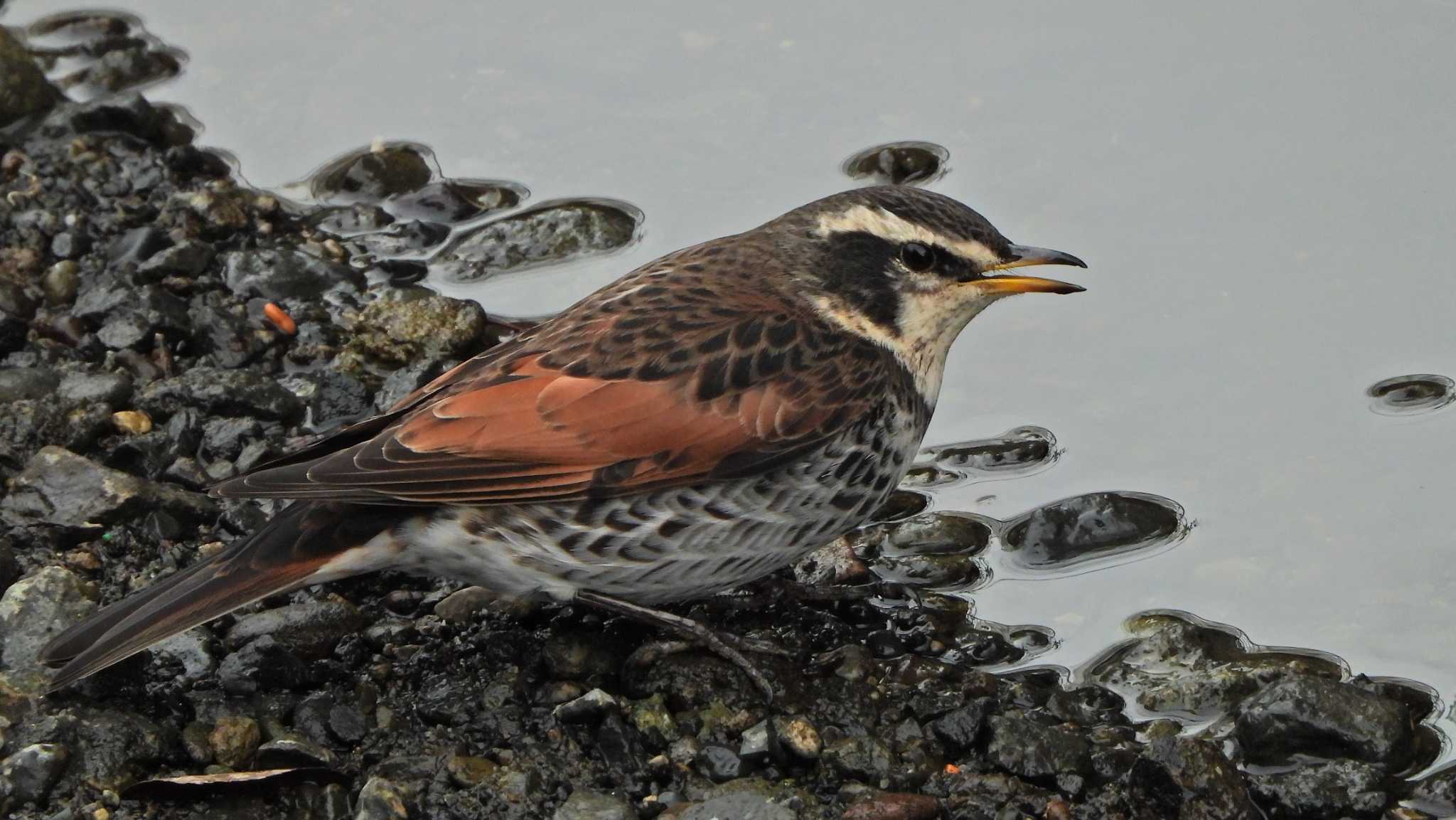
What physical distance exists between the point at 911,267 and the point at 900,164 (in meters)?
2.41

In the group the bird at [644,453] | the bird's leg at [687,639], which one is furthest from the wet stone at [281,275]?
the bird's leg at [687,639]

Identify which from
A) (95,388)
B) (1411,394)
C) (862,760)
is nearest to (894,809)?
(862,760)

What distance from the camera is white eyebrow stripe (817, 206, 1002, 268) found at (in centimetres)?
629

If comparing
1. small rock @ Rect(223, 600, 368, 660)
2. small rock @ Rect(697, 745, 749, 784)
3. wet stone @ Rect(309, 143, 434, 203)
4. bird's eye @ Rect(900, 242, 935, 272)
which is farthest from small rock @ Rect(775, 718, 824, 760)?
wet stone @ Rect(309, 143, 434, 203)

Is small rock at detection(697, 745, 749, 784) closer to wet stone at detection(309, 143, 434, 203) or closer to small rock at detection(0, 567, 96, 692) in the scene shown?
small rock at detection(0, 567, 96, 692)

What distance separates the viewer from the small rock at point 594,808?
5418 millimetres

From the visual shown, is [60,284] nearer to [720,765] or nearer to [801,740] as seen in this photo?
[720,765]

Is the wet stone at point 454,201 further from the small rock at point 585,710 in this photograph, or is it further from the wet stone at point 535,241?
the small rock at point 585,710

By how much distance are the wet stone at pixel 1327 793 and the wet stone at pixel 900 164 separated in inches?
153

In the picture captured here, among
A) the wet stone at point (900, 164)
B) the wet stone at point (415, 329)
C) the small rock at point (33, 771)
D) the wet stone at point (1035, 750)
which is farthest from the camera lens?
the wet stone at point (900, 164)

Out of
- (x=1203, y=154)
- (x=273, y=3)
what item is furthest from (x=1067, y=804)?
(x=273, y=3)

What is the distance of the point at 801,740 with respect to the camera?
5742mm

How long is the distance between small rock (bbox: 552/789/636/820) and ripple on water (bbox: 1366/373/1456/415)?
3.69 metres

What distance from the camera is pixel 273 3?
412 inches
